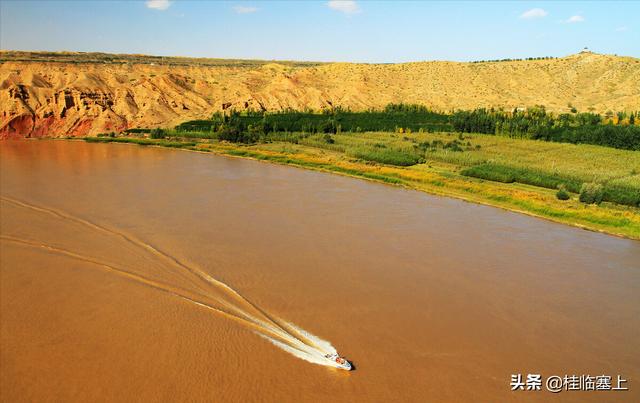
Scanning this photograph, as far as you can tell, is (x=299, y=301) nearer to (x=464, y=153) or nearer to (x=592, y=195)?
(x=592, y=195)

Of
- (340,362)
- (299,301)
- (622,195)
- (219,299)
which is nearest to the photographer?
(340,362)

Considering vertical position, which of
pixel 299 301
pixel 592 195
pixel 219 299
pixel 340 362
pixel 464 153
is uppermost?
pixel 464 153

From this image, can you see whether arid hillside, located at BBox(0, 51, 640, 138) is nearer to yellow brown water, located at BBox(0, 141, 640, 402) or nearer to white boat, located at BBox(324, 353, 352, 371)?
yellow brown water, located at BBox(0, 141, 640, 402)

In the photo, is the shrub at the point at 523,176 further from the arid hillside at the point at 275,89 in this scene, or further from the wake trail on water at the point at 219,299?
the arid hillside at the point at 275,89

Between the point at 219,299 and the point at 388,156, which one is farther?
the point at 388,156

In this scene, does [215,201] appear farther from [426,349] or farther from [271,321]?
[426,349]

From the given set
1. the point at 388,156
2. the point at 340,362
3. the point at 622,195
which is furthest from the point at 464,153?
the point at 340,362

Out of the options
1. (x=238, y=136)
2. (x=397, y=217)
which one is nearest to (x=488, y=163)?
(x=397, y=217)
